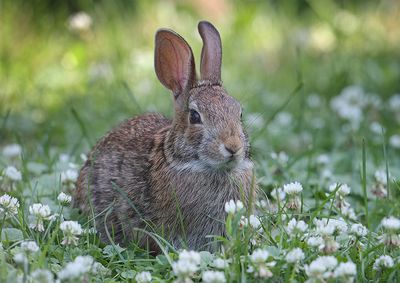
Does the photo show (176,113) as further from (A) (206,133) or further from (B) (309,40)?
(B) (309,40)

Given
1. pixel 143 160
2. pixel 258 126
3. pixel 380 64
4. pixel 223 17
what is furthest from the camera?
pixel 223 17

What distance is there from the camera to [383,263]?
397 centimetres

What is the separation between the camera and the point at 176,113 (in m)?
5.01

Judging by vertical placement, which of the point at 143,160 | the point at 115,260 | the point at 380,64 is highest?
the point at 380,64

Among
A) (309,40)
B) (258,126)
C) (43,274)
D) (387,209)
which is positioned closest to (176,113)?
(387,209)

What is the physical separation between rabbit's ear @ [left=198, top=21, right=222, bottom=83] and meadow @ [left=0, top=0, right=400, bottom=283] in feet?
2.42

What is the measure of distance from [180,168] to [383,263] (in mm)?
1300

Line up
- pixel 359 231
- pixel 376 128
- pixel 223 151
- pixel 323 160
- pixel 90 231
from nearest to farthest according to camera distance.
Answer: pixel 359 231 < pixel 223 151 < pixel 90 231 < pixel 323 160 < pixel 376 128

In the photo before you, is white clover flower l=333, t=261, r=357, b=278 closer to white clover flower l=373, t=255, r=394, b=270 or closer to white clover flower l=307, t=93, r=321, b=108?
white clover flower l=373, t=255, r=394, b=270

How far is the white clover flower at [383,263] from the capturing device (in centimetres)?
395

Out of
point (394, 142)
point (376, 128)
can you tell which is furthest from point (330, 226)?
point (376, 128)

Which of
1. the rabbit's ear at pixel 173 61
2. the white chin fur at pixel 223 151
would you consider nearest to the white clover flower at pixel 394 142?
the rabbit's ear at pixel 173 61

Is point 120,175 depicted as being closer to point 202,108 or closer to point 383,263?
point 202,108

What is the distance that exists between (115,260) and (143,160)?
0.87 meters
